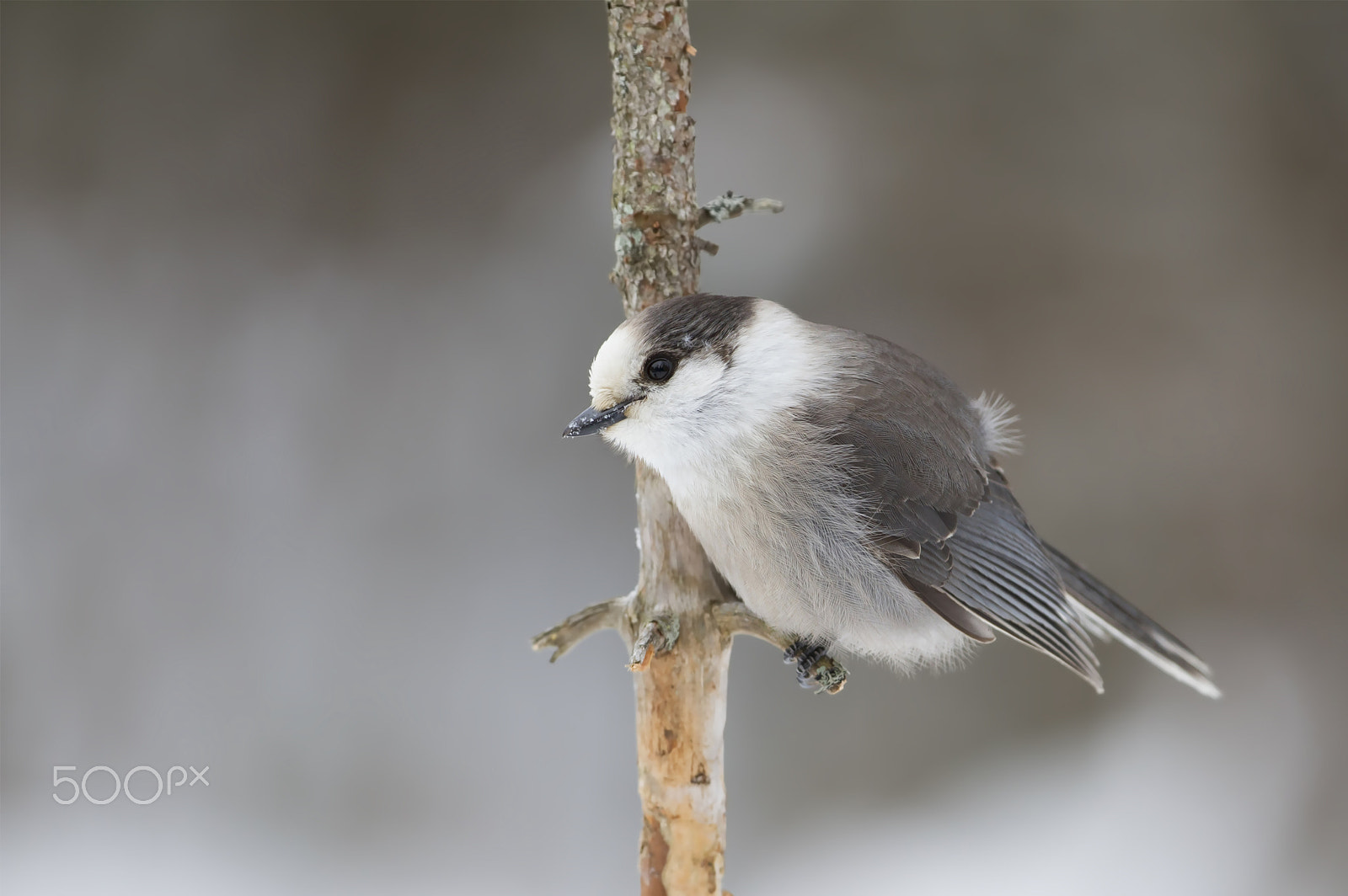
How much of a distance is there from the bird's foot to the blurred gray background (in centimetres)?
71

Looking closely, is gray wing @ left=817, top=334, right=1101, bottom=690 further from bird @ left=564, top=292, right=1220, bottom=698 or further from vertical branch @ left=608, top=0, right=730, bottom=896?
vertical branch @ left=608, top=0, right=730, bottom=896

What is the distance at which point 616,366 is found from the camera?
3.61 ft

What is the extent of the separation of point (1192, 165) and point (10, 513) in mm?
2331

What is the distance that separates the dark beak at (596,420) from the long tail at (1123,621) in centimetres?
69

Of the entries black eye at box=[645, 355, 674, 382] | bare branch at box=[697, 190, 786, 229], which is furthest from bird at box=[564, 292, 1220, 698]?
bare branch at box=[697, 190, 786, 229]

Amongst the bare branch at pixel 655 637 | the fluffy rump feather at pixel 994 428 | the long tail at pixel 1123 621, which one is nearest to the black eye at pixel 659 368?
the bare branch at pixel 655 637

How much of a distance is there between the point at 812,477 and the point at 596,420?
27cm

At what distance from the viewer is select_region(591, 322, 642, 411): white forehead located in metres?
1.10

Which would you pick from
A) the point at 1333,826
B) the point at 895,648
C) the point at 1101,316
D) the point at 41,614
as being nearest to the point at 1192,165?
the point at 1101,316

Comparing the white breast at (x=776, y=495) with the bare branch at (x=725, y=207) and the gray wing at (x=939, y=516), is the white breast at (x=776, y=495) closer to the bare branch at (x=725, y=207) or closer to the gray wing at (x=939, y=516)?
the gray wing at (x=939, y=516)

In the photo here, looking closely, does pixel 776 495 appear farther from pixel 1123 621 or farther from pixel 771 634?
pixel 1123 621

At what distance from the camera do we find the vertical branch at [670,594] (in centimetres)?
120

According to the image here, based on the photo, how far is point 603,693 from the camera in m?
1.91

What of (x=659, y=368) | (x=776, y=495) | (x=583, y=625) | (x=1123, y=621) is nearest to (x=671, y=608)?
(x=583, y=625)
